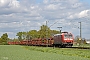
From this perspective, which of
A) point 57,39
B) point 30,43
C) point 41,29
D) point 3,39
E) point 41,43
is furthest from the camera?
point 3,39

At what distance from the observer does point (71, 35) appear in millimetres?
74250

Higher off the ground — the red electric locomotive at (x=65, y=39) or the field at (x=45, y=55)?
the red electric locomotive at (x=65, y=39)

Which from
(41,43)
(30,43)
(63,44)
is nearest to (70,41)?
(63,44)

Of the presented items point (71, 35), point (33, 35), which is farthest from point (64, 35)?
point (33, 35)

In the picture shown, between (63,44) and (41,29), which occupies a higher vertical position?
(41,29)

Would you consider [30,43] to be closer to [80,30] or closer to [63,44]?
[80,30]

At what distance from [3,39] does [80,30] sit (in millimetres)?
100839

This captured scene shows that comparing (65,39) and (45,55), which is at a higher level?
(65,39)

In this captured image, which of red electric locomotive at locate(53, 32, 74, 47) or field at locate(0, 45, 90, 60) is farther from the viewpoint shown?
red electric locomotive at locate(53, 32, 74, 47)

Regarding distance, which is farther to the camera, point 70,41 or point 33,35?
point 33,35

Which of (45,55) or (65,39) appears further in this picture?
(65,39)

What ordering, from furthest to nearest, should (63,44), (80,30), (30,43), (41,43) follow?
(30,43), (41,43), (80,30), (63,44)

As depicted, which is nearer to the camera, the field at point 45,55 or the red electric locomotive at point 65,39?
the field at point 45,55

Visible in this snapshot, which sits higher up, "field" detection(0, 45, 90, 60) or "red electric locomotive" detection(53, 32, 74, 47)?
"red electric locomotive" detection(53, 32, 74, 47)
